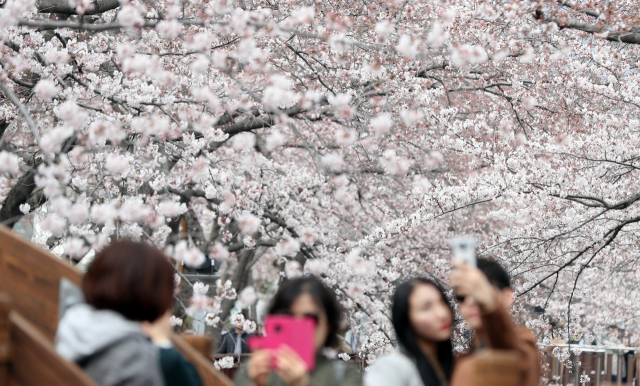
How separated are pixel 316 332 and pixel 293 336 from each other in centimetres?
30

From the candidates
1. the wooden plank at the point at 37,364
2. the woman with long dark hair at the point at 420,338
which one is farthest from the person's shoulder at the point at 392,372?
the wooden plank at the point at 37,364

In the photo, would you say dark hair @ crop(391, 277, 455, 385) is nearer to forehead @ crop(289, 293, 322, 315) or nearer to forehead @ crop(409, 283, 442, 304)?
forehead @ crop(409, 283, 442, 304)

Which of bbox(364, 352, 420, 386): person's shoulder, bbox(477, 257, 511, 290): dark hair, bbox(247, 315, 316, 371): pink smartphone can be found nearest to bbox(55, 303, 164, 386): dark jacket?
bbox(247, 315, 316, 371): pink smartphone

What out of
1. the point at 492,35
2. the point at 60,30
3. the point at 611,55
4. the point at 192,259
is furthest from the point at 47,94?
the point at 611,55

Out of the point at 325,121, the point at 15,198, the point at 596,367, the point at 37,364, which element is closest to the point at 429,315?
the point at 37,364

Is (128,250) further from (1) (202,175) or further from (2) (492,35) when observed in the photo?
(2) (492,35)

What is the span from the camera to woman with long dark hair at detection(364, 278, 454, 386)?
209 centimetres

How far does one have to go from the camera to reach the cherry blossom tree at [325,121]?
455 centimetres

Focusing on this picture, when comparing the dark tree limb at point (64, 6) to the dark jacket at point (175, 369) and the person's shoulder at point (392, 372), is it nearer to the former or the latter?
the dark jacket at point (175, 369)

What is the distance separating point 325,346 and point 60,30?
460 centimetres

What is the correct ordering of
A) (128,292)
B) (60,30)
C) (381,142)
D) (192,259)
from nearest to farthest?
(128,292) < (192,259) < (60,30) < (381,142)

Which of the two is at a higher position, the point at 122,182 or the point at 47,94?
the point at 47,94

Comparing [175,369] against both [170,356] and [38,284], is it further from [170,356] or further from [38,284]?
[38,284]

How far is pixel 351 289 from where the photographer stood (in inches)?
275
